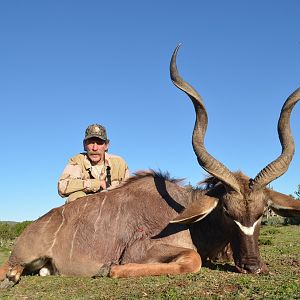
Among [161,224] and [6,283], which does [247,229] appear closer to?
[161,224]

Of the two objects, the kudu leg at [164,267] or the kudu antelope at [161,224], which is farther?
the kudu antelope at [161,224]

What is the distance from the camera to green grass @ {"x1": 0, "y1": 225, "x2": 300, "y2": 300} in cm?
378

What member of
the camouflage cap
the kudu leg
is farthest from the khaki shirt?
the kudu leg

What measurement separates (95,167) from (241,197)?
2.99m

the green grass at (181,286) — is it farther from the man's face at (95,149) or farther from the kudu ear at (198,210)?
the man's face at (95,149)

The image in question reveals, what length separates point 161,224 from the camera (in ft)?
18.7

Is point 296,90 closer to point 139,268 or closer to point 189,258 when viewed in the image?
point 189,258

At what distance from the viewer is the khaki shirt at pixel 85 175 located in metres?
7.00

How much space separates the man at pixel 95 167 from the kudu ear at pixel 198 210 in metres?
2.10

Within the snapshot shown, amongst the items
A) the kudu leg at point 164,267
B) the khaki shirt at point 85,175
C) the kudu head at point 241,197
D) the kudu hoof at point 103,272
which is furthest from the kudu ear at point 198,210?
the khaki shirt at point 85,175

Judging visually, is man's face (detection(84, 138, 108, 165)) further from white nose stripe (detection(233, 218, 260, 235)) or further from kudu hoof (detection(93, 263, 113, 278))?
white nose stripe (detection(233, 218, 260, 235))

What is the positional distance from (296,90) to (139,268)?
107 inches

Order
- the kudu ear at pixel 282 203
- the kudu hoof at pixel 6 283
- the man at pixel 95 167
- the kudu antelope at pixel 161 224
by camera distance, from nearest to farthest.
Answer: the kudu antelope at pixel 161 224 → the kudu hoof at pixel 6 283 → the kudu ear at pixel 282 203 → the man at pixel 95 167

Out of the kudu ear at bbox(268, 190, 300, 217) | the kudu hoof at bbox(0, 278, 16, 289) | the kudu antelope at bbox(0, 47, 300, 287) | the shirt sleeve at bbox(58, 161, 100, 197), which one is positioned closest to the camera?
the kudu antelope at bbox(0, 47, 300, 287)
